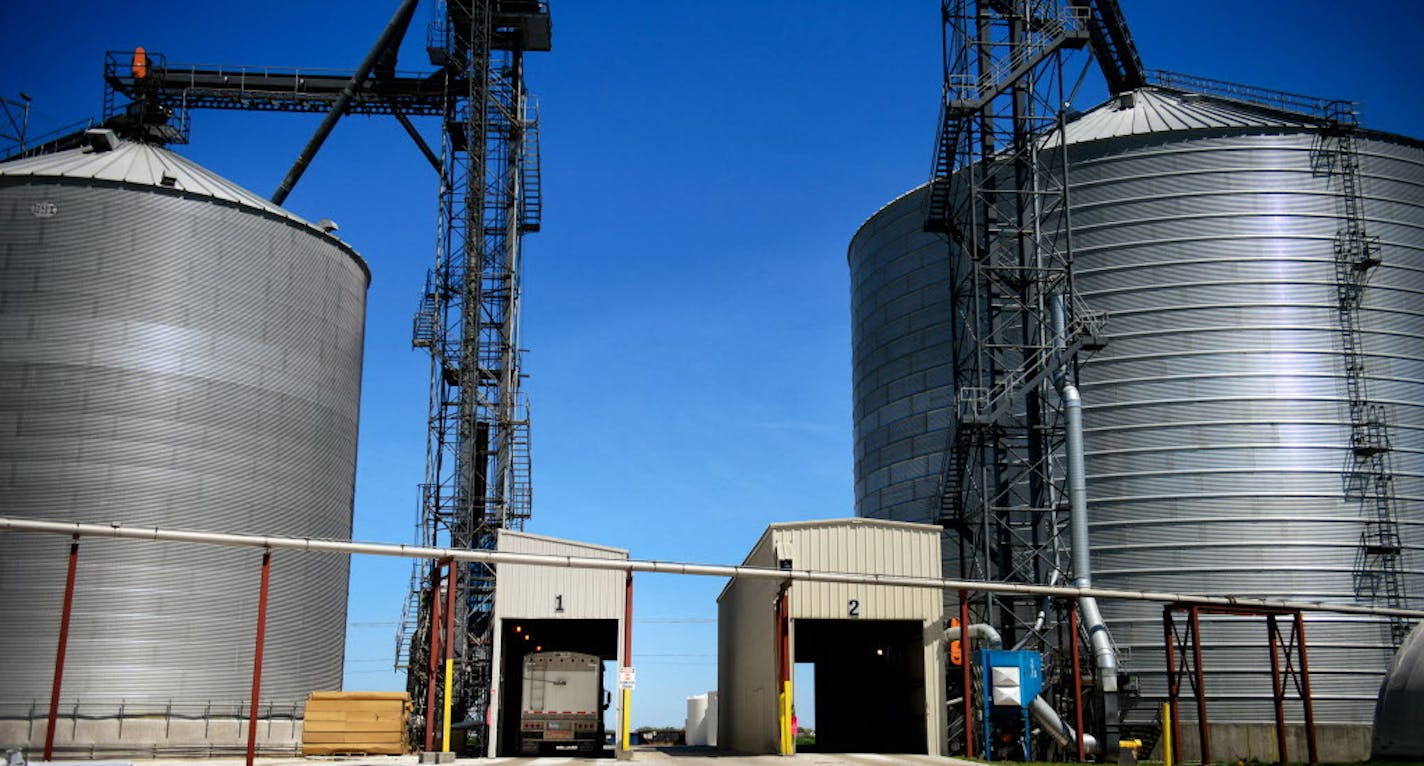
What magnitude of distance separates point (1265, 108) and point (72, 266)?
40.8 metres

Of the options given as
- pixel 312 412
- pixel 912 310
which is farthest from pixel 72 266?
pixel 912 310

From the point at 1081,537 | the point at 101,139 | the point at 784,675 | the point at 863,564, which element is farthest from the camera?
the point at 101,139

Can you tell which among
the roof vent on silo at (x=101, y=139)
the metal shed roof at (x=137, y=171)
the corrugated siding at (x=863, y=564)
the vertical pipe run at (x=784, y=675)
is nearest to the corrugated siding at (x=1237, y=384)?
the corrugated siding at (x=863, y=564)

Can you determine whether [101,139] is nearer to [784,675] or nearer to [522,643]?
[522,643]

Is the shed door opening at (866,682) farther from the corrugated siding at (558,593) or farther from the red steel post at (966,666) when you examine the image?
the corrugated siding at (558,593)

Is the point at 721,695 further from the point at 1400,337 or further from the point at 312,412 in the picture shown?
the point at 1400,337

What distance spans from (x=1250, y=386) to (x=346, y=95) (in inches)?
1488

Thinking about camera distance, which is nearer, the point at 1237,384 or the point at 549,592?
the point at 549,592

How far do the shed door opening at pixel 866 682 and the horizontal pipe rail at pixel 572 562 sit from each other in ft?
14.3

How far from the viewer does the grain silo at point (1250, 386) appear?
130 feet

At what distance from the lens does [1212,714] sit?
127 feet

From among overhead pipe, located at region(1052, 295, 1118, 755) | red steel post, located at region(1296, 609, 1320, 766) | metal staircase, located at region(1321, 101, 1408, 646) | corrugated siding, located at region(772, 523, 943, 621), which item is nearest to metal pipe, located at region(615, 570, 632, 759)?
corrugated siding, located at region(772, 523, 943, 621)

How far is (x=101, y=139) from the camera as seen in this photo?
42875 millimetres

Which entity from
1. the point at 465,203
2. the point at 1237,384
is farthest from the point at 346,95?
the point at 1237,384
